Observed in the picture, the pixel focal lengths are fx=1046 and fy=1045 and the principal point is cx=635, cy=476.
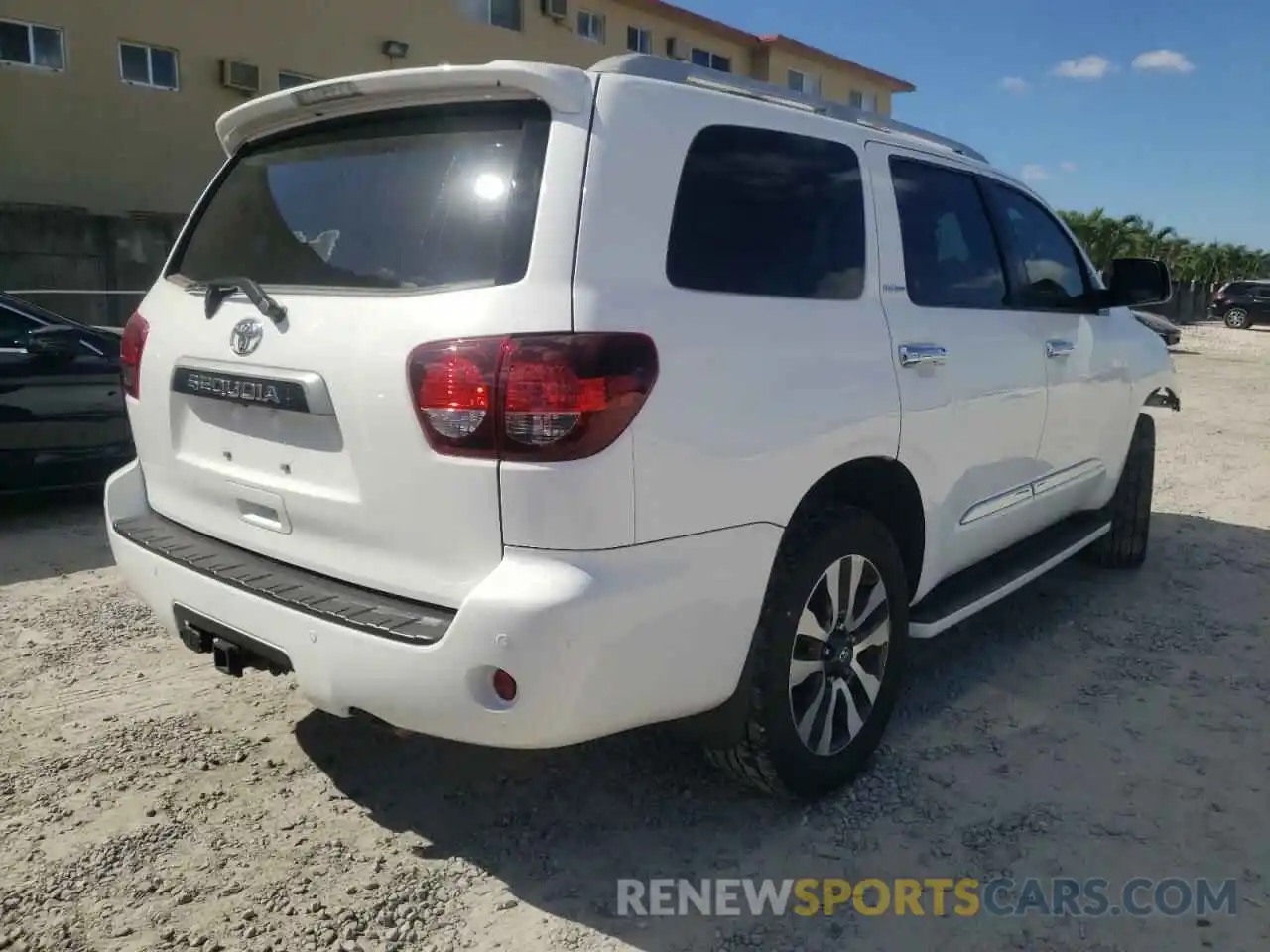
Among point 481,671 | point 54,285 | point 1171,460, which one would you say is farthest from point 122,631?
point 54,285

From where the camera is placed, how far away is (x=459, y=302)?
2311 millimetres

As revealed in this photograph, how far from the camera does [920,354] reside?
10.6 ft

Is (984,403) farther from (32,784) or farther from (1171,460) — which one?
(1171,460)

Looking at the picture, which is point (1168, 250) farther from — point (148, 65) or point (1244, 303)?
point (148, 65)

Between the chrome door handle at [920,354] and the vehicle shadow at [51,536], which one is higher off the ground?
the chrome door handle at [920,354]

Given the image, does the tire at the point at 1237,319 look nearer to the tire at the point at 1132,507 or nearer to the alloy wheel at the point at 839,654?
the tire at the point at 1132,507

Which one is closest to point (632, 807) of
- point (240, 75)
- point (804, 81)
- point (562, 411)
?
point (562, 411)

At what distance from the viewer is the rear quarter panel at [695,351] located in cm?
234

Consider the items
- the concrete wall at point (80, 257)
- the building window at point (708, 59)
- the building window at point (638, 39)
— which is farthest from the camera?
the building window at point (708, 59)

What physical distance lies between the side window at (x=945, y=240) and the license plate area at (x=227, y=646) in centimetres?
215

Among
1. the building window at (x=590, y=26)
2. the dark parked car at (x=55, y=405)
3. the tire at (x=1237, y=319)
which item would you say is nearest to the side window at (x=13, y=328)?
the dark parked car at (x=55, y=405)

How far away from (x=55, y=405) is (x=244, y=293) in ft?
13.7

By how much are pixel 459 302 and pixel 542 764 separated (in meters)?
1.66

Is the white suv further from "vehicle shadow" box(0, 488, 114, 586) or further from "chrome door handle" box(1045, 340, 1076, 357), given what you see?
"vehicle shadow" box(0, 488, 114, 586)
